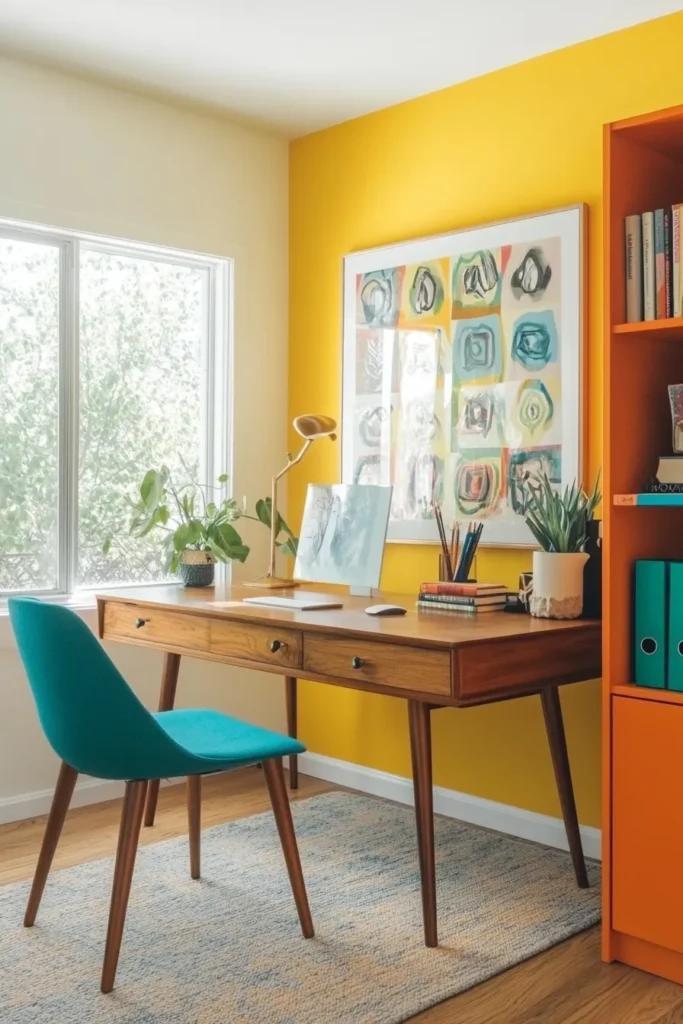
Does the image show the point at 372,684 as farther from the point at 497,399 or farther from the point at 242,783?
the point at 242,783

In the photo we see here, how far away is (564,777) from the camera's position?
2758 millimetres

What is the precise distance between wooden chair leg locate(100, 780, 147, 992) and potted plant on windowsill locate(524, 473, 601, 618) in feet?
3.45

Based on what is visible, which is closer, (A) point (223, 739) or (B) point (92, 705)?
(B) point (92, 705)

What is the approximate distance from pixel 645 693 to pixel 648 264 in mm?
937

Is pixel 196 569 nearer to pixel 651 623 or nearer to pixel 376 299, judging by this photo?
pixel 376 299

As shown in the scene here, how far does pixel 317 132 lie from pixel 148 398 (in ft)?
3.83

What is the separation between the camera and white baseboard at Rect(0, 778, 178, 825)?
328 cm

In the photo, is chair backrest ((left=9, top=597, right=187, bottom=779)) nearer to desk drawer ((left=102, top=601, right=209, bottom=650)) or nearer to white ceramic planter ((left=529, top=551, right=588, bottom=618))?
desk drawer ((left=102, top=601, right=209, bottom=650))

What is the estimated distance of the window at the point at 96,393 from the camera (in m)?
3.37

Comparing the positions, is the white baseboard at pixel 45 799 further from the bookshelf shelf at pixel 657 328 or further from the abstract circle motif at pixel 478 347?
the bookshelf shelf at pixel 657 328

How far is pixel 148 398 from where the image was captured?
12.1 ft

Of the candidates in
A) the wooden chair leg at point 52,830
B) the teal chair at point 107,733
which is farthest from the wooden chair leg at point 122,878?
the wooden chair leg at point 52,830

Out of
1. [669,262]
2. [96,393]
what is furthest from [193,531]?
[669,262]

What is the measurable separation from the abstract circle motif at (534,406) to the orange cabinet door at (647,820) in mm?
1033
